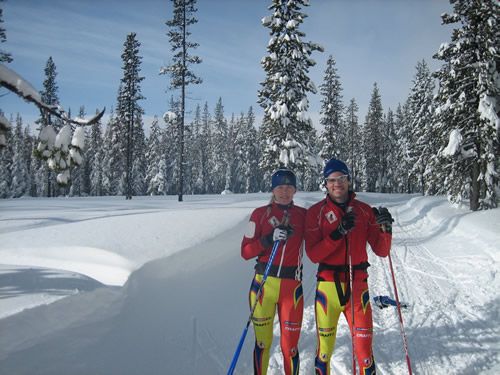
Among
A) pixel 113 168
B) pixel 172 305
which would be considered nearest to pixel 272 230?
pixel 172 305

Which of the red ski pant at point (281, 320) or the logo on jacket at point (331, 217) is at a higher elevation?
the logo on jacket at point (331, 217)

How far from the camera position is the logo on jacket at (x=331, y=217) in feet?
12.8

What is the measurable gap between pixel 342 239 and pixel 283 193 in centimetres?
98

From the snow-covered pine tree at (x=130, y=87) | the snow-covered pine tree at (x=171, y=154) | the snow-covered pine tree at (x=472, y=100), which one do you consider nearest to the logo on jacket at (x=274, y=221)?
the snow-covered pine tree at (x=472, y=100)

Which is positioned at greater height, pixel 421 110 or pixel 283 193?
pixel 421 110

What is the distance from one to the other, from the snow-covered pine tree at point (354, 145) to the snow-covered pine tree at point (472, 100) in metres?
36.9

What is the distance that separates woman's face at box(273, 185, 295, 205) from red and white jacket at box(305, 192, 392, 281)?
0.42 meters

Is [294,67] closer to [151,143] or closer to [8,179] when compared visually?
[151,143]

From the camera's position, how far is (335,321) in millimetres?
3840

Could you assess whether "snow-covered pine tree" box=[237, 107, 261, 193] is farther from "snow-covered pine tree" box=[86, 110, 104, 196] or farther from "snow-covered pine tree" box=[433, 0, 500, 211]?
"snow-covered pine tree" box=[433, 0, 500, 211]

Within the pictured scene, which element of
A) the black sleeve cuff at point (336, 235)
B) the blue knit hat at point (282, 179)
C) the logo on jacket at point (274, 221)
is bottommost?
the black sleeve cuff at point (336, 235)

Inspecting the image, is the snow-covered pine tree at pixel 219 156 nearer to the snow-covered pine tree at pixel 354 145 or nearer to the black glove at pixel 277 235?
the snow-covered pine tree at pixel 354 145

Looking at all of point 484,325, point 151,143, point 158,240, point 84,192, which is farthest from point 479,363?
point 84,192

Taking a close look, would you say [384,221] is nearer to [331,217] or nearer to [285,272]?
[331,217]
